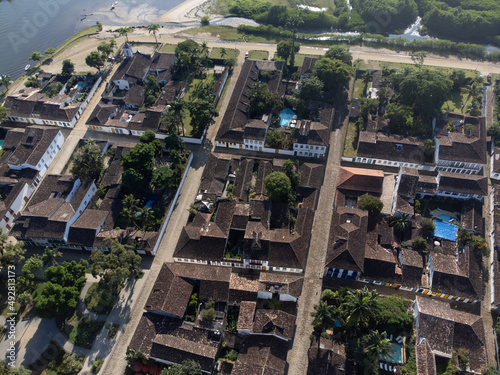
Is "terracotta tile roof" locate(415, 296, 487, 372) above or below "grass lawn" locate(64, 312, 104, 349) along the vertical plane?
above

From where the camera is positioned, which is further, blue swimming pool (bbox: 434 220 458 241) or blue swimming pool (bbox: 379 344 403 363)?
blue swimming pool (bbox: 434 220 458 241)

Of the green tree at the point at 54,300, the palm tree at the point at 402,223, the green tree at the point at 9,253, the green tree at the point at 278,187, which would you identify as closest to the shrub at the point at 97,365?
the green tree at the point at 54,300

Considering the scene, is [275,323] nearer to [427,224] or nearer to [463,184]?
[427,224]

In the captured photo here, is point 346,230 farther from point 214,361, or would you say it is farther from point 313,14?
point 313,14

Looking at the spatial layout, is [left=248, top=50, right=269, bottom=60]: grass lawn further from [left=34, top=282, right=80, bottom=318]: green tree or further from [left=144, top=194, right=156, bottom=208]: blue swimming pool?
[left=34, top=282, right=80, bottom=318]: green tree

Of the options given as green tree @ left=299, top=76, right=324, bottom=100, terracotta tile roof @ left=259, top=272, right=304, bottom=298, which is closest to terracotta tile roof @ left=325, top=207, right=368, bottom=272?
terracotta tile roof @ left=259, top=272, right=304, bottom=298


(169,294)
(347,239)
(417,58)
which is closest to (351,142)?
(347,239)

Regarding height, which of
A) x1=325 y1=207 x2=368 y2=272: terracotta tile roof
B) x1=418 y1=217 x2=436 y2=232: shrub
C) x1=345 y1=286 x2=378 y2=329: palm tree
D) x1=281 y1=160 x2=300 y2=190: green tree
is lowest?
x1=345 y1=286 x2=378 y2=329: palm tree
